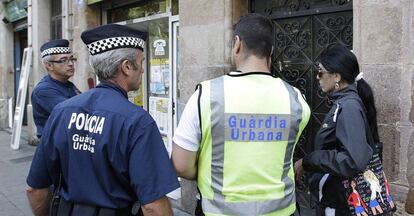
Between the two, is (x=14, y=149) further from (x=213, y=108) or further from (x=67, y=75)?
(x=213, y=108)

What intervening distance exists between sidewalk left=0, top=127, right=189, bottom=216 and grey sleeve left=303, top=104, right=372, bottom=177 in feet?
10.8

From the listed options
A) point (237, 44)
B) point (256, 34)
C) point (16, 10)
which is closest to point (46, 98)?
point (237, 44)

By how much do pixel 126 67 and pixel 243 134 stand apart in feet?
2.15

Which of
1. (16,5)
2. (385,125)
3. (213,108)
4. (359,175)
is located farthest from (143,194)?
(16,5)

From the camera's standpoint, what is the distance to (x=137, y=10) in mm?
7344

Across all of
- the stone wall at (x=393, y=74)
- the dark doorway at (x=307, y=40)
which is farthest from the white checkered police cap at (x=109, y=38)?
the dark doorway at (x=307, y=40)

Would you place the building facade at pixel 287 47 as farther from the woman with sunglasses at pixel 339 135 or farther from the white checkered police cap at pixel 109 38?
the white checkered police cap at pixel 109 38

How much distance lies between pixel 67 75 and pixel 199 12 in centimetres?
197

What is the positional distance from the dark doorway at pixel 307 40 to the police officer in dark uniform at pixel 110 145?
7.94 feet

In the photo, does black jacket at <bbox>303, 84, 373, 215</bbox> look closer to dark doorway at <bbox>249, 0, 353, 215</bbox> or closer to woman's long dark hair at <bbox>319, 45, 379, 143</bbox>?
woman's long dark hair at <bbox>319, 45, 379, 143</bbox>

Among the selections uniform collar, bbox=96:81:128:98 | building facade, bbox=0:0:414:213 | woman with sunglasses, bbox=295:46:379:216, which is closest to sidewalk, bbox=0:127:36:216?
building facade, bbox=0:0:414:213

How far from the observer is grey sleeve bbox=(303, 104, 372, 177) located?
2.48 metres

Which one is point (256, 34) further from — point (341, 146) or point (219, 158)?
point (341, 146)

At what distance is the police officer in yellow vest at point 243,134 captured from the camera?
2.11 metres
